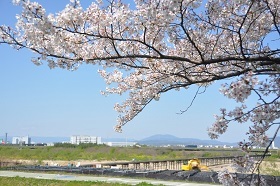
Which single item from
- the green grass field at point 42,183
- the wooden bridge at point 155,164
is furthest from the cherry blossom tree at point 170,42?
the wooden bridge at point 155,164

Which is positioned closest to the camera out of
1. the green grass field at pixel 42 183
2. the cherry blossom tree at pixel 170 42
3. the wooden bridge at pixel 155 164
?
the cherry blossom tree at pixel 170 42

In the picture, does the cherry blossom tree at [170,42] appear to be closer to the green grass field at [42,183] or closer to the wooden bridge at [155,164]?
the green grass field at [42,183]

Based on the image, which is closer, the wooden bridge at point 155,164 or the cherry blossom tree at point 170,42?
the cherry blossom tree at point 170,42

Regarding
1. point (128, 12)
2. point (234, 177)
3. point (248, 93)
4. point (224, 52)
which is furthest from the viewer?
point (224, 52)

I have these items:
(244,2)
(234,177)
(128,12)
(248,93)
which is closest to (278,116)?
(248,93)

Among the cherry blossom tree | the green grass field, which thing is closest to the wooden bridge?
the green grass field

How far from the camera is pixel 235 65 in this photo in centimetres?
342

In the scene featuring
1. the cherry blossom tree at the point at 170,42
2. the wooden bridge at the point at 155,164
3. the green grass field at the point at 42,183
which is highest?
the cherry blossom tree at the point at 170,42

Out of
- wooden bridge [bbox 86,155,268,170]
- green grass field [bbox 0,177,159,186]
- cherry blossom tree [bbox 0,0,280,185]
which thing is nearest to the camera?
cherry blossom tree [bbox 0,0,280,185]

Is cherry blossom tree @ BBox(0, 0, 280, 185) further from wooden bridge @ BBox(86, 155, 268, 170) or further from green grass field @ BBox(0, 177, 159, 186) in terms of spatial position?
wooden bridge @ BBox(86, 155, 268, 170)

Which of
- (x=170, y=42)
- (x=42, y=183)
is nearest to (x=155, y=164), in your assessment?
(x=42, y=183)

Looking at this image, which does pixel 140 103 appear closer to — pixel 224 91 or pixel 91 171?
pixel 224 91

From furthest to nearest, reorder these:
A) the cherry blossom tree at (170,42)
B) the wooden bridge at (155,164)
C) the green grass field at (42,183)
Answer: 1. the wooden bridge at (155,164)
2. the green grass field at (42,183)
3. the cherry blossom tree at (170,42)

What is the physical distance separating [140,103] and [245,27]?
146 centimetres
